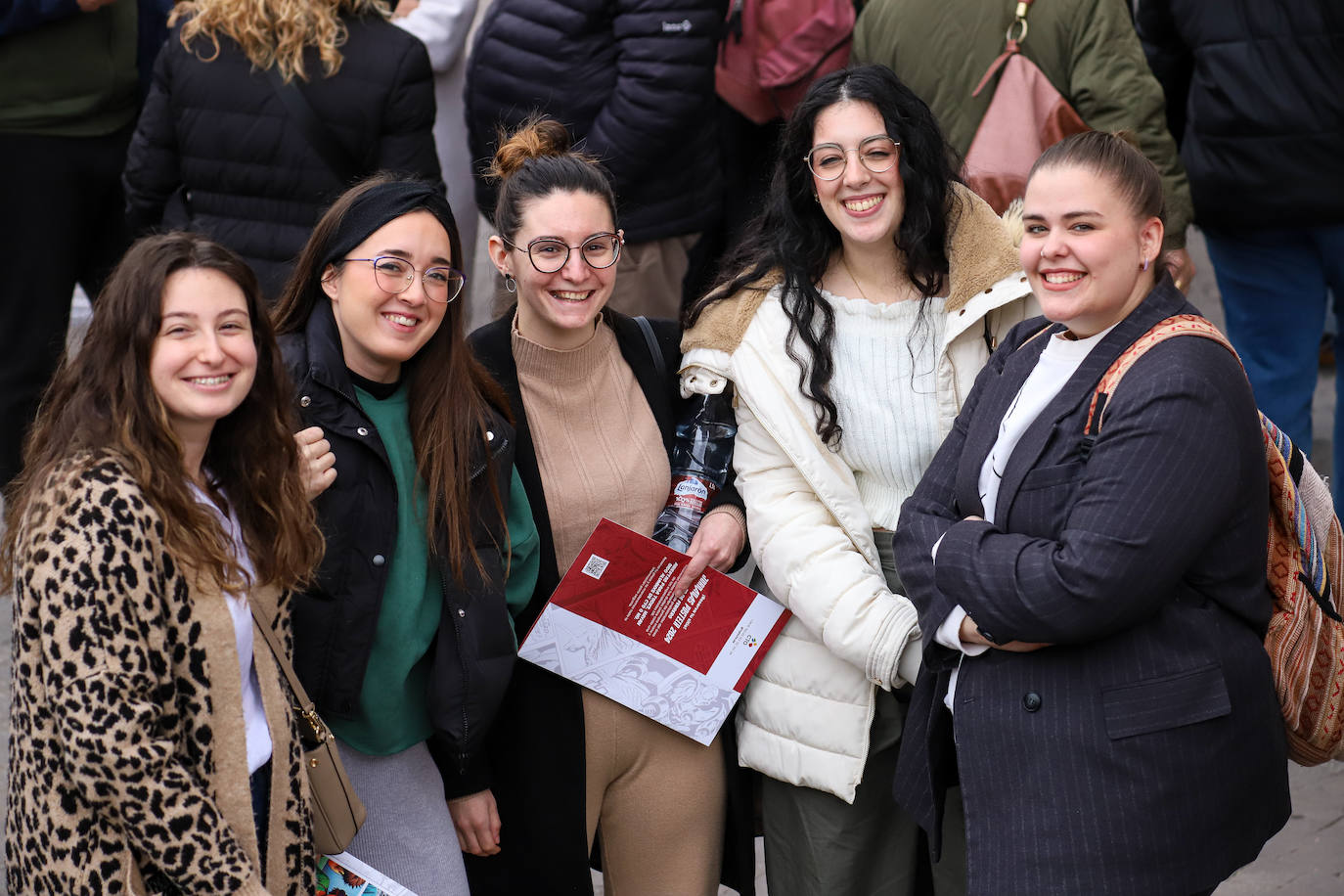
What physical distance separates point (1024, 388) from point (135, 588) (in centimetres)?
158

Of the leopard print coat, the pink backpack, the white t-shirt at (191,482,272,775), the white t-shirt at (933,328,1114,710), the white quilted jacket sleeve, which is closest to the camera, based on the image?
the leopard print coat

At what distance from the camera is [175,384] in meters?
2.45

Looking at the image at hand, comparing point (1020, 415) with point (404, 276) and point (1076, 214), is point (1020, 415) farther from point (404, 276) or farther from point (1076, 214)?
point (404, 276)

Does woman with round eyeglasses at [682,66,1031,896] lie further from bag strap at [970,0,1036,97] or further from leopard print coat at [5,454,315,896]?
leopard print coat at [5,454,315,896]

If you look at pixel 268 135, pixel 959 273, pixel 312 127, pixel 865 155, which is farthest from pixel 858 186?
pixel 268 135

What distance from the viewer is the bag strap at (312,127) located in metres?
4.32

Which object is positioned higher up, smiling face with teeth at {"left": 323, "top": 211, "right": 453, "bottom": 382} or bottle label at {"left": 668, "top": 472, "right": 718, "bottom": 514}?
smiling face with teeth at {"left": 323, "top": 211, "right": 453, "bottom": 382}

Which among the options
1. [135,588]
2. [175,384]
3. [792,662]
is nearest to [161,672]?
[135,588]

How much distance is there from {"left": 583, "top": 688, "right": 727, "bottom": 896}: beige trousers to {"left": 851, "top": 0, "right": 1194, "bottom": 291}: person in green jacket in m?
1.85

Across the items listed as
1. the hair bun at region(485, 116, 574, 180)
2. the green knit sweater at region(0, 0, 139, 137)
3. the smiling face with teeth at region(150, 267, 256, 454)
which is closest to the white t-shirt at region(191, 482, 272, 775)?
the smiling face with teeth at region(150, 267, 256, 454)

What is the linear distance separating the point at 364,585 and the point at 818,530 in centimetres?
95

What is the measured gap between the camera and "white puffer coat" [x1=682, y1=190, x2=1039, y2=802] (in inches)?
118

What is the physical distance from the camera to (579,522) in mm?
3141

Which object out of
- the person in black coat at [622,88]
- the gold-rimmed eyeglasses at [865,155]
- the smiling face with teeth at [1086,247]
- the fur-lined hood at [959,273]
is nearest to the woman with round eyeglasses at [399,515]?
the fur-lined hood at [959,273]
